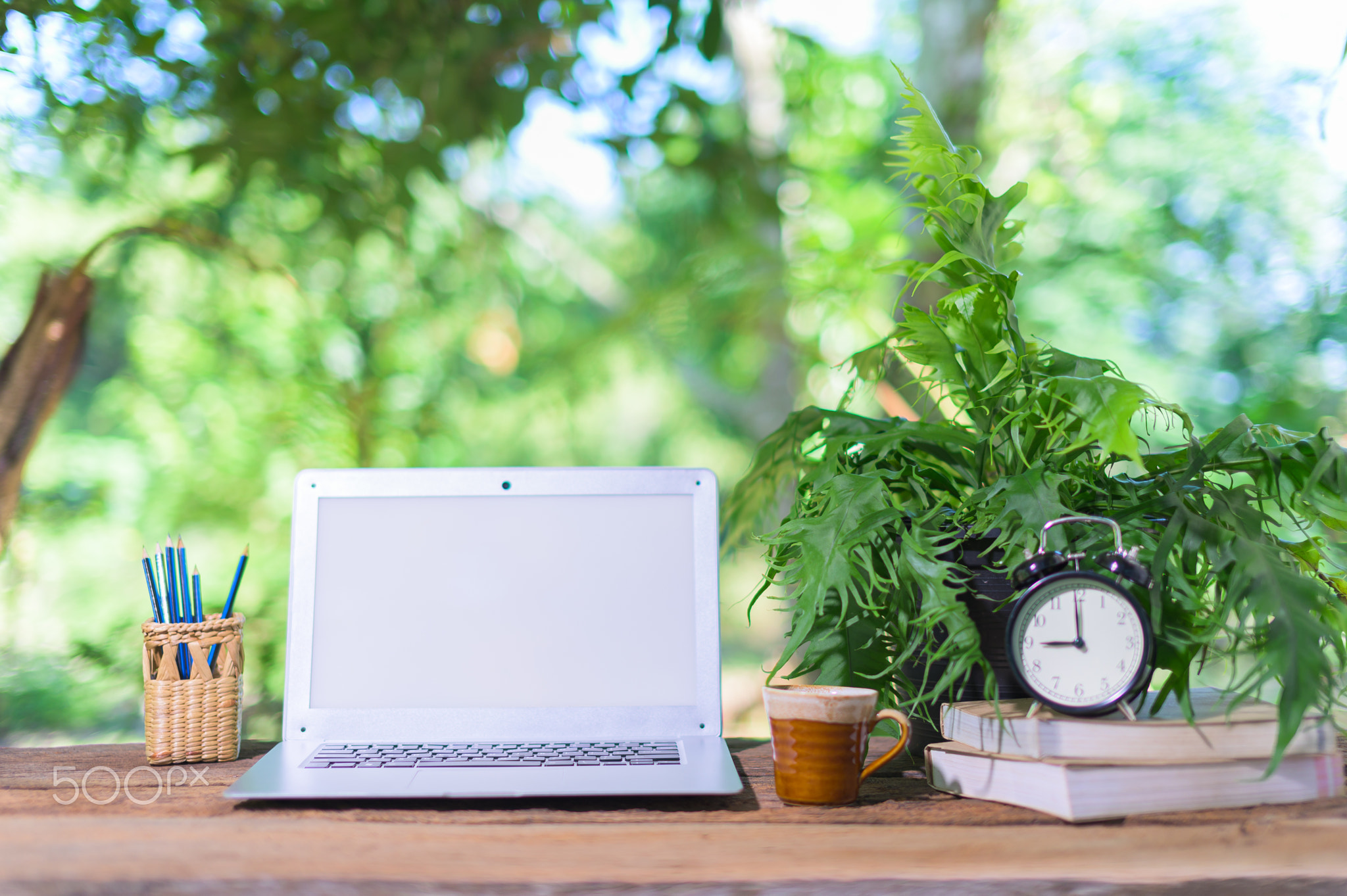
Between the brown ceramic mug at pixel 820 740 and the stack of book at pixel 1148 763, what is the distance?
82mm

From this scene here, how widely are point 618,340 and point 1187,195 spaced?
1959 millimetres

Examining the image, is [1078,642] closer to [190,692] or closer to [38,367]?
[190,692]

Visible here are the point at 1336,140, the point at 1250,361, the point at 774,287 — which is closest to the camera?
the point at 1336,140

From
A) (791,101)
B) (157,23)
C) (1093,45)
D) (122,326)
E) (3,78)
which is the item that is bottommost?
(122,326)

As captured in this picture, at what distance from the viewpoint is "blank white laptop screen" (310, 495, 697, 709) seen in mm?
661

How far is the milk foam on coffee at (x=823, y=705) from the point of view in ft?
1.68

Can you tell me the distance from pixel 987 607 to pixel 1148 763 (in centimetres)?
14

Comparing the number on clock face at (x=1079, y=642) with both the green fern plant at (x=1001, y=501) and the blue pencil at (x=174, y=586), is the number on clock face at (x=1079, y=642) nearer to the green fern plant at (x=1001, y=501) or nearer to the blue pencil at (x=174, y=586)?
the green fern plant at (x=1001, y=501)

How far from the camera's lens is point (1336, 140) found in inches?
52.1

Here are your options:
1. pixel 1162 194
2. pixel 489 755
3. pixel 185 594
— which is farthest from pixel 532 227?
pixel 489 755

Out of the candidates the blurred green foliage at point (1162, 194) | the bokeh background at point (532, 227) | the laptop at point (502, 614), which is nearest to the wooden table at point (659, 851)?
the laptop at point (502, 614)

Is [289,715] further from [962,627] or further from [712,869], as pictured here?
[962,627]

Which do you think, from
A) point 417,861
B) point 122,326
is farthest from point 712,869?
point 122,326

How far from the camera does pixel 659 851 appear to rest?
0.44 m
